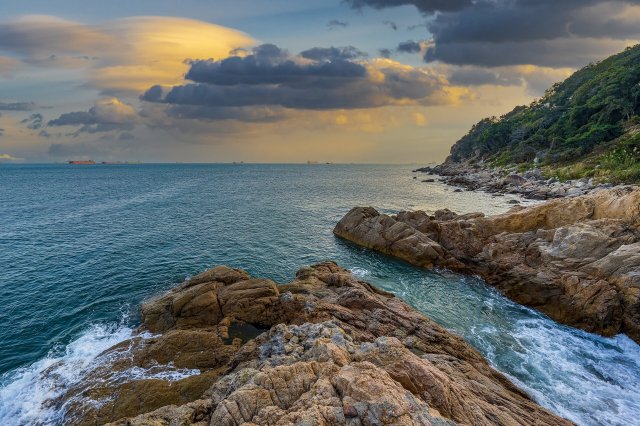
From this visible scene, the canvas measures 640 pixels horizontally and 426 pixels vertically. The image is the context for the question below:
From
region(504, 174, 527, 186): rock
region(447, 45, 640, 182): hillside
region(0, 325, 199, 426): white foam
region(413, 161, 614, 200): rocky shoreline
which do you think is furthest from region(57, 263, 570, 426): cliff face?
region(504, 174, 527, 186): rock

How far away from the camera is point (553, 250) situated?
38750mm

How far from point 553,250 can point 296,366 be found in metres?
36.0

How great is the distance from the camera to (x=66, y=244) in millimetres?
54469

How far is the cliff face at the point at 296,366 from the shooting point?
13720 mm

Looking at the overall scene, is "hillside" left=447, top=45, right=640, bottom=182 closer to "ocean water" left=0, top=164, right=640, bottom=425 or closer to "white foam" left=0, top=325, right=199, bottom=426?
"ocean water" left=0, top=164, right=640, bottom=425

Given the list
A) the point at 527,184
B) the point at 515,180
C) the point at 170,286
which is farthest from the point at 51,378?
the point at 515,180

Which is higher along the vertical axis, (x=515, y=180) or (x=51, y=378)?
(x=515, y=180)

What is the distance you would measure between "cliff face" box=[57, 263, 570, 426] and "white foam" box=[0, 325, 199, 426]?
2.59 feet

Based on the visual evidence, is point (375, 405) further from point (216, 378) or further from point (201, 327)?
point (201, 327)

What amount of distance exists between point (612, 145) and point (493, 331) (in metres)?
104

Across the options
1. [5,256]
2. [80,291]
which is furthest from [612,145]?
[5,256]

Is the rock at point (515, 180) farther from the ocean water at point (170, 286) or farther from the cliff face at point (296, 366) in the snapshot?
the cliff face at point (296, 366)

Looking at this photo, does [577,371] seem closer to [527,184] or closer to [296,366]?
[296,366]

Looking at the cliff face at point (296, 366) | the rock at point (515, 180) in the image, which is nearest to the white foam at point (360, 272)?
the cliff face at point (296, 366)
